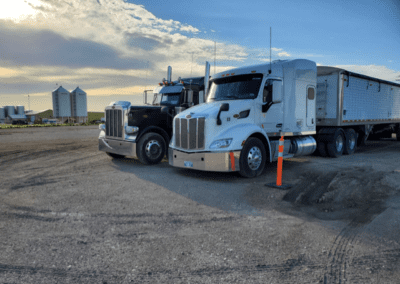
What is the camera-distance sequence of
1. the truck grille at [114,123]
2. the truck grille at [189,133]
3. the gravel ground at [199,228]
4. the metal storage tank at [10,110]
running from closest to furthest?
→ the gravel ground at [199,228]
the truck grille at [189,133]
the truck grille at [114,123]
the metal storage tank at [10,110]

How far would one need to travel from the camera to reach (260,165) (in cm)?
834

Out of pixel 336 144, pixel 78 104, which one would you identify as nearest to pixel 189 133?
pixel 336 144

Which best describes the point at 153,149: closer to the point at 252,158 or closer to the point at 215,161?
the point at 215,161

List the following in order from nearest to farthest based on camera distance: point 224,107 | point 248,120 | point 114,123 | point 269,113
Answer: point 224,107 → point 248,120 → point 269,113 → point 114,123

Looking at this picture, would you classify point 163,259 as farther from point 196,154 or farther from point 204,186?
point 196,154

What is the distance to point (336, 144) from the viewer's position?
1201cm

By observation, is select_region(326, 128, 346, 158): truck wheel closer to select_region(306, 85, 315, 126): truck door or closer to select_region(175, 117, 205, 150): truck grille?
select_region(306, 85, 315, 126): truck door

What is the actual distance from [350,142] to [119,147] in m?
9.27

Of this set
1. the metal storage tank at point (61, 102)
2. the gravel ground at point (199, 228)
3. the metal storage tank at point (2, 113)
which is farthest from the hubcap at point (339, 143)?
the metal storage tank at point (2, 113)

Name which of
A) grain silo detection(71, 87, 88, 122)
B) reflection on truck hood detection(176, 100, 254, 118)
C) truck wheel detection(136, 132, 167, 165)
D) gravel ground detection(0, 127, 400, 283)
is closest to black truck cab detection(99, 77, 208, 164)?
truck wheel detection(136, 132, 167, 165)

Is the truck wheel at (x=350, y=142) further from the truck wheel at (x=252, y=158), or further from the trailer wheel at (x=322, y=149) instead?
the truck wheel at (x=252, y=158)

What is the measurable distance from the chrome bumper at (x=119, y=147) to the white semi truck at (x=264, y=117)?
1912mm

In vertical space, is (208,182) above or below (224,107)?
below

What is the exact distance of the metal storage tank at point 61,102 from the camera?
91.2m
